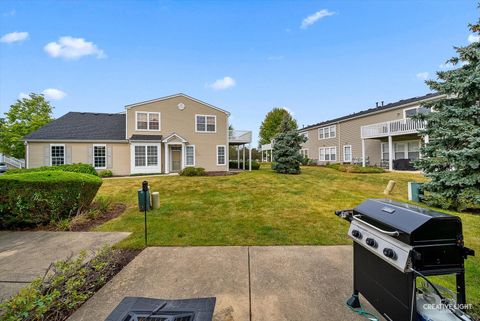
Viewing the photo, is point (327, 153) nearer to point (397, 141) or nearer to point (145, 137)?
point (397, 141)

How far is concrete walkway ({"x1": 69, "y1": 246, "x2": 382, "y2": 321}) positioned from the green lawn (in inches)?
20.8

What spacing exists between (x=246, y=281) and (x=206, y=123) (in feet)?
54.0

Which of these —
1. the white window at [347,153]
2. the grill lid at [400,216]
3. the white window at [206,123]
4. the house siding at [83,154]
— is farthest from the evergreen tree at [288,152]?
the grill lid at [400,216]

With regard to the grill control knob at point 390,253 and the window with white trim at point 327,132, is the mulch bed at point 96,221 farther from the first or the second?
the window with white trim at point 327,132

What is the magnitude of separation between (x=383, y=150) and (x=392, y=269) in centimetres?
2162

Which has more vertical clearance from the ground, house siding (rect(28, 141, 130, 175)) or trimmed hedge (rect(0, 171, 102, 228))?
house siding (rect(28, 141, 130, 175))

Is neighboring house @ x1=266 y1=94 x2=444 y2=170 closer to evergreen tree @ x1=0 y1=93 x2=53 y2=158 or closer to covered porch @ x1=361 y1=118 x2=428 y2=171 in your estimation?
covered porch @ x1=361 y1=118 x2=428 y2=171

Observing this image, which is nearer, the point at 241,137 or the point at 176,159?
the point at 176,159

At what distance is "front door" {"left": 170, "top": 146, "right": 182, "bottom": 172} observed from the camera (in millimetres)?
17844

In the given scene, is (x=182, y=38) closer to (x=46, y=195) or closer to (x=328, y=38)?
(x=328, y=38)

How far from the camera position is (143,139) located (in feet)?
53.6

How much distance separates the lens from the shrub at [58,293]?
183 cm

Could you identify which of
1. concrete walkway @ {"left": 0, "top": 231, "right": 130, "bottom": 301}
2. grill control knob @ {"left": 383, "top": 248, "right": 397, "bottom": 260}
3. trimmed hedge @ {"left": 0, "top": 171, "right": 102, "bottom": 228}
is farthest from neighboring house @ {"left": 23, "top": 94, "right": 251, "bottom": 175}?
grill control knob @ {"left": 383, "top": 248, "right": 397, "bottom": 260}

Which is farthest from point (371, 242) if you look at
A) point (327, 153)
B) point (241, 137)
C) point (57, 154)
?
point (327, 153)
